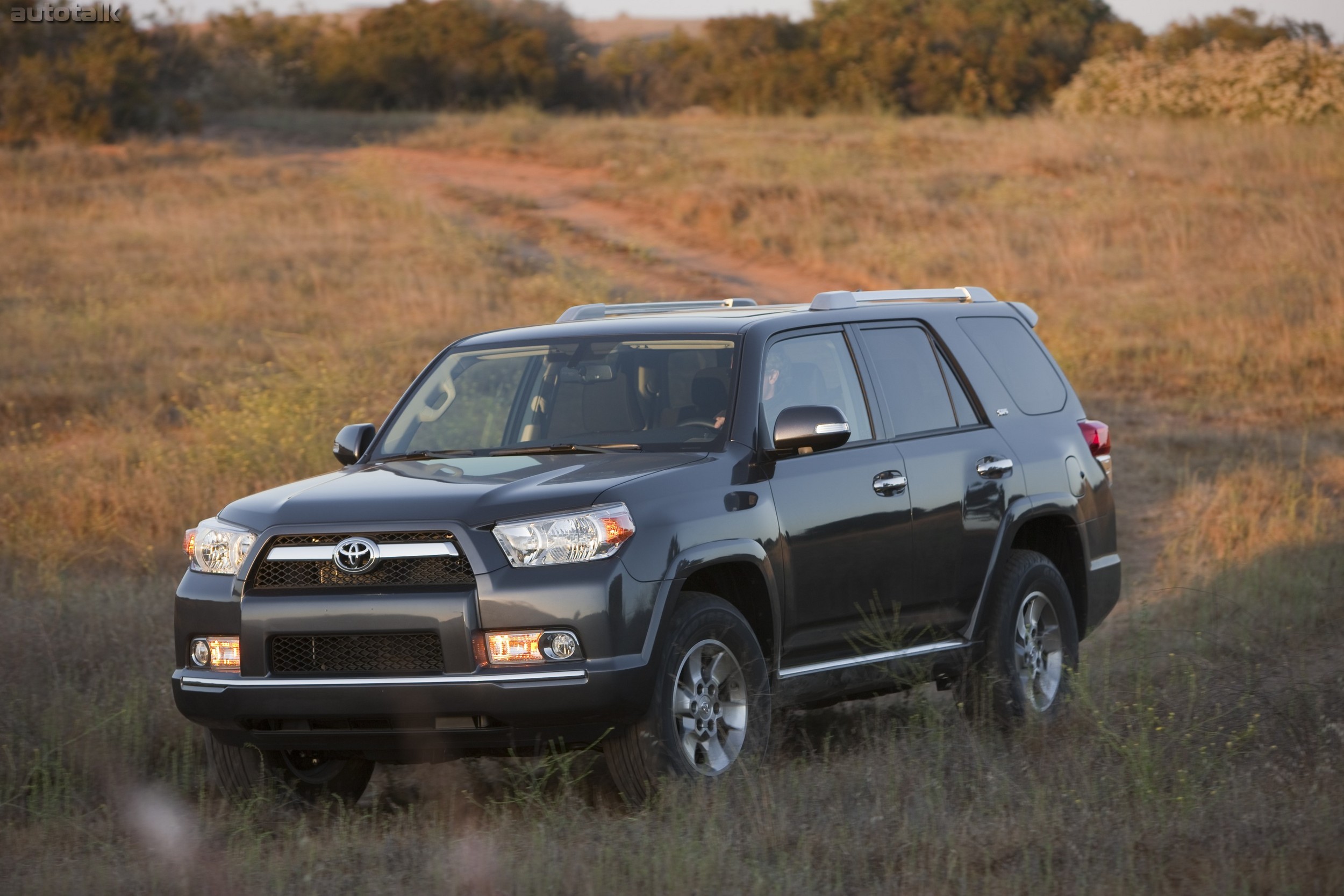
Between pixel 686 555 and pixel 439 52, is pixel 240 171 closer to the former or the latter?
pixel 439 52

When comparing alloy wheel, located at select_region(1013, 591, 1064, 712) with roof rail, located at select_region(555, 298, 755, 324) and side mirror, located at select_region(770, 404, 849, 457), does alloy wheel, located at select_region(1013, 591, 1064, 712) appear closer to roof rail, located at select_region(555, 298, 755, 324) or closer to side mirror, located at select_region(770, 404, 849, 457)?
side mirror, located at select_region(770, 404, 849, 457)

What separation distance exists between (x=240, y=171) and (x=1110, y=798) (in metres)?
26.3

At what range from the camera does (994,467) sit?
7.15 m

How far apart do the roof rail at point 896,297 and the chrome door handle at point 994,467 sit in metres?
0.79

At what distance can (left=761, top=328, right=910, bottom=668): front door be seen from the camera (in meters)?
6.13

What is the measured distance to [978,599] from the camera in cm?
705

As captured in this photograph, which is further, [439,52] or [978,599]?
[439,52]

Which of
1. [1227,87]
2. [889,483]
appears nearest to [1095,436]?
[889,483]

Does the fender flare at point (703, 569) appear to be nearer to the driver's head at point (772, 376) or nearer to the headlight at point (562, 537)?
the headlight at point (562, 537)

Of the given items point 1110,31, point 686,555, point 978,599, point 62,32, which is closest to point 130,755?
point 686,555

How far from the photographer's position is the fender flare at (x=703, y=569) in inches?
211

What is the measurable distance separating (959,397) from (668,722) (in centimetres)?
248

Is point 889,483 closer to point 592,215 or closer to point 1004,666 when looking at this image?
point 1004,666

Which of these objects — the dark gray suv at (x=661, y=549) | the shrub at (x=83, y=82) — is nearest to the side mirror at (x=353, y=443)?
the dark gray suv at (x=661, y=549)
